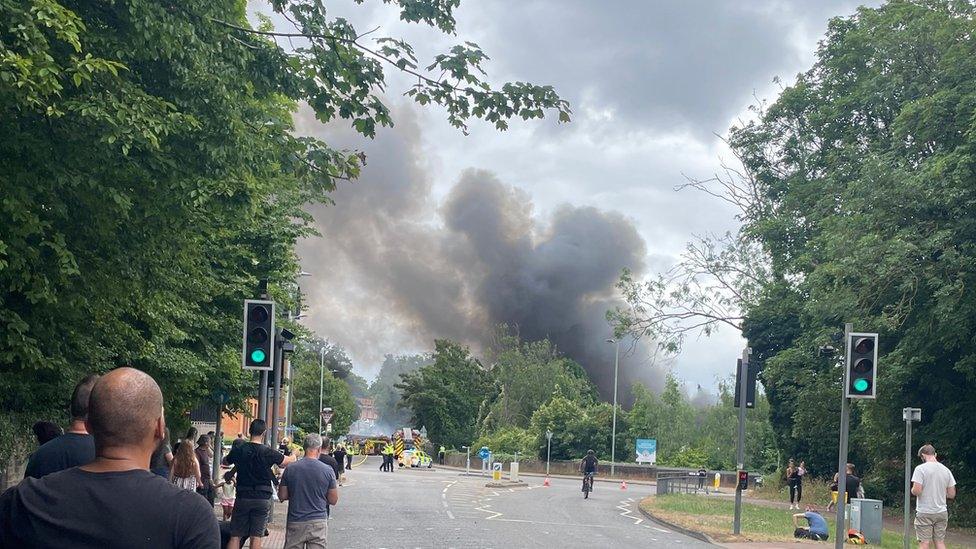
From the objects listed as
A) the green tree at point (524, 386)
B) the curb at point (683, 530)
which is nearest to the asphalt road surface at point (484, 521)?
the curb at point (683, 530)

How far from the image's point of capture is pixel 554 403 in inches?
2763

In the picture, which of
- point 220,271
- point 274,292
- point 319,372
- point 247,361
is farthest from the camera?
point 319,372

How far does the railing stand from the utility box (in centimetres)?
1646

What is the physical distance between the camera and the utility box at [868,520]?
22.4 meters

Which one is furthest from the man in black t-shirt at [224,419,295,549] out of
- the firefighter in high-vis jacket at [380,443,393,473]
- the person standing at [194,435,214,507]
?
the firefighter in high-vis jacket at [380,443,393,473]

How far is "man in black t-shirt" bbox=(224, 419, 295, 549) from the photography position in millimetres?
12359

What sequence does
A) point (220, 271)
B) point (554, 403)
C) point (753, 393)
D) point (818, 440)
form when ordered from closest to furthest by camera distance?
point (753, 393) → point (220, 271) → point (818, 440) → point (554, 403)

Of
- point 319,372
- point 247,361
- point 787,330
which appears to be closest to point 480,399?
point 319,372

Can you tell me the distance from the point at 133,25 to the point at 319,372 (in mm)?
91470

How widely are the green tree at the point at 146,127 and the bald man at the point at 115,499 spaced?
6.21 metres

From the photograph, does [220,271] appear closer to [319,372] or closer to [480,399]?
[480,399]

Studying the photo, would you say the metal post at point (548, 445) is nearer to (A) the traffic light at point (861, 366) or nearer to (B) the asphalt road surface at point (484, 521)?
(B) the asphalt road surface at point (484, 521)

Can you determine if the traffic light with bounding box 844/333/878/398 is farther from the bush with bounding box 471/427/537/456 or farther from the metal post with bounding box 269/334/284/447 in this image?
the bush with bounding box 471/427/537/456

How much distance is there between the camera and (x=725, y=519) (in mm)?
26875
